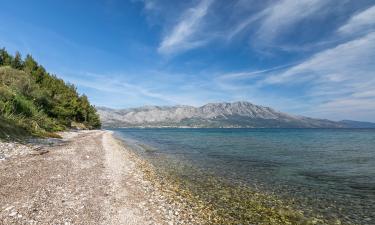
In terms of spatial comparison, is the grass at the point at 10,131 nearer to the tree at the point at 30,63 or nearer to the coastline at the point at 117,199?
the coastline at the point at 117,199

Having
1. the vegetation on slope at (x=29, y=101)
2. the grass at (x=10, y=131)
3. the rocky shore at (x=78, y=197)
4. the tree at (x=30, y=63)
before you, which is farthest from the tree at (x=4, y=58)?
the rocky shore at (x=78, y=197)

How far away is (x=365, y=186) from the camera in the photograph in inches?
829

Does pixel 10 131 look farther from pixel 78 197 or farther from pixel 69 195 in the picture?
pixel 78 197

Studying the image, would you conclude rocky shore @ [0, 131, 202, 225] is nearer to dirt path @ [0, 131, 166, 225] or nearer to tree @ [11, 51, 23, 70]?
dirt path @ [0, 131, 166, 225]

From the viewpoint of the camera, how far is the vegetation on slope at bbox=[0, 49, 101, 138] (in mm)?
33125

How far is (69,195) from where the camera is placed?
12.5 metres

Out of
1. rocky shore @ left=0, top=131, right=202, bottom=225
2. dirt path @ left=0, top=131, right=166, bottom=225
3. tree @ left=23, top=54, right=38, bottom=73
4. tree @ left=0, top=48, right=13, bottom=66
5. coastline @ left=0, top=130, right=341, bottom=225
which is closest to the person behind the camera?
dirt path @ left=0, top=131, right=166, bottom=225

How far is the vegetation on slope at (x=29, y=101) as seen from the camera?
33.1 metres

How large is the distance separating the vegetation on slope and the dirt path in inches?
498

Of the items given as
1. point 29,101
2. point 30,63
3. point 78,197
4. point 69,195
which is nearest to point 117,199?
point 78,197

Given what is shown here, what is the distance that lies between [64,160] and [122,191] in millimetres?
9668

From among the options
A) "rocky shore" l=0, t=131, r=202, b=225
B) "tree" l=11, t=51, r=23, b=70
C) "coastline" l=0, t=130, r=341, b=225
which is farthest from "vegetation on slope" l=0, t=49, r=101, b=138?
"coastline" l=0, t=130, r=341, b=225

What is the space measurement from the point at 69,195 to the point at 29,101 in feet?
139

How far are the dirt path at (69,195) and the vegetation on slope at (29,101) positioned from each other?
1266cm
